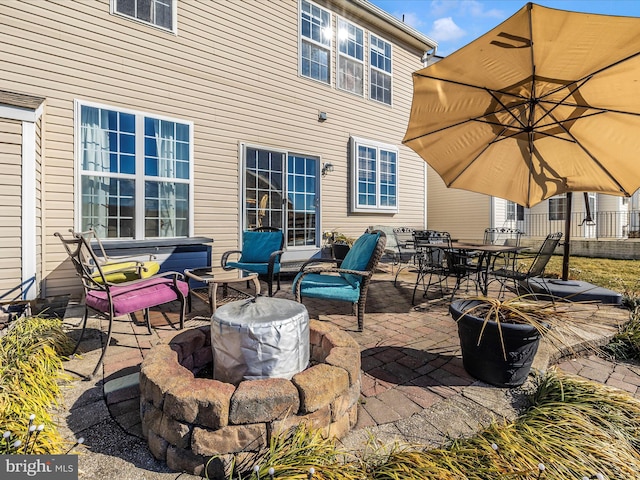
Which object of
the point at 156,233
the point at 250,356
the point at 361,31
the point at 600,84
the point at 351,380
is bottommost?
the point at 351,380

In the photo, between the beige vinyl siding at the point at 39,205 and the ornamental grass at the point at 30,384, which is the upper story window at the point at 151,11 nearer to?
the beige vinyl siding at the point at 39,205

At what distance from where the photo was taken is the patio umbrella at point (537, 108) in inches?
89.6

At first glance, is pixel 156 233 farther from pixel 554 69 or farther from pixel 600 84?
pixel 600 84

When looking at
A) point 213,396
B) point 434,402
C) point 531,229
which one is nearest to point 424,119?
point 434,402

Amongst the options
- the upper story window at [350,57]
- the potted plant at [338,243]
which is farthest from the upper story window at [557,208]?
the potted plant at [338,243]

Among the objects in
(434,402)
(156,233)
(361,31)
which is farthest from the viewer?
(361,31)

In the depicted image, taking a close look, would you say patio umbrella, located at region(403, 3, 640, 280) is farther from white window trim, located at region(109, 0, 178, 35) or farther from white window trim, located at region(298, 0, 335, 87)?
white window trim, located at region(109, 0, 178, 35)

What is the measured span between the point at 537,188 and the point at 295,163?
427cm

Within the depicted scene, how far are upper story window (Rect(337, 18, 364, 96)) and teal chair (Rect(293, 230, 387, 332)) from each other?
523 cm

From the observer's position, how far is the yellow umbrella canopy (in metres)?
2.28

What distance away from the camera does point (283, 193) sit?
618cm

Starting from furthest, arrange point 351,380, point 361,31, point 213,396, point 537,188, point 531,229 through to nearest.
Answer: point 531,229, point 361,31, point 537,188, point 351,380, point 213,396

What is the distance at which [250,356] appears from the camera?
166cm

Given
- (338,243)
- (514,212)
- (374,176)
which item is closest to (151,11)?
(338,243)
